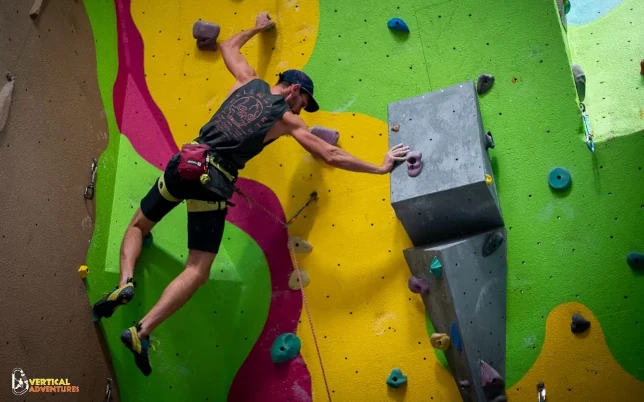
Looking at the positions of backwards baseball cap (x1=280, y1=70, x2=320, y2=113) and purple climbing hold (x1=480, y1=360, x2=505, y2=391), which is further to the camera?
backwards baseball cap (x1=280, y1=70, x2=320, y2=113)

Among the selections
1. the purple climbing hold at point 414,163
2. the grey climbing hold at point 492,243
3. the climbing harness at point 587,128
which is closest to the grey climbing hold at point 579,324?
the grey climbing hold at point 492,243

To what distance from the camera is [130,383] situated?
3467 millimetres

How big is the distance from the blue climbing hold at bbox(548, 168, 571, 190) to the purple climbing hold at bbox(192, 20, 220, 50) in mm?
1724

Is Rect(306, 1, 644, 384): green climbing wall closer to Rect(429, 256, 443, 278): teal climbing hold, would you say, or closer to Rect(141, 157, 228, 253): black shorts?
Rect(429, 256, 443, 278): teal climbing hold

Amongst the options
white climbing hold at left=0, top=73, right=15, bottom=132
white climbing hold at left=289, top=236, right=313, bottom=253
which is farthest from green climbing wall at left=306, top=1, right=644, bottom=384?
white climbing hold at left=0, top=73, right=15, bottom=132

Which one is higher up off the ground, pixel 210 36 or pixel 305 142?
pixel 210 36

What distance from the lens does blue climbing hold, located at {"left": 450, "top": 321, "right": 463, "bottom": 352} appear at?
2.93 m

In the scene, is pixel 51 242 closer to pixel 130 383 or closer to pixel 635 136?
pixel 130 383

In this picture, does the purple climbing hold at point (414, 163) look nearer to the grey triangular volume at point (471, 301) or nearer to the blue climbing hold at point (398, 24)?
the grey triangular volume at point (471, 301)

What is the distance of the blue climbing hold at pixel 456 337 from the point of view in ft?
9.61

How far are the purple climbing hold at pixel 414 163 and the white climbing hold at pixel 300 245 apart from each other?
26.6 inches

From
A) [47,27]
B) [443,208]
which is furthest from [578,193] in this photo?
[47,27]

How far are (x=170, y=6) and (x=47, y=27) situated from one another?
0.63 metres

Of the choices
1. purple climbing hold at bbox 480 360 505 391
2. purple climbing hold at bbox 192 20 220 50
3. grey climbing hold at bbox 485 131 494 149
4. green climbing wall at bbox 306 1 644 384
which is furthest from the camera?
purple climbing hold at bbox 192 20 220 50
